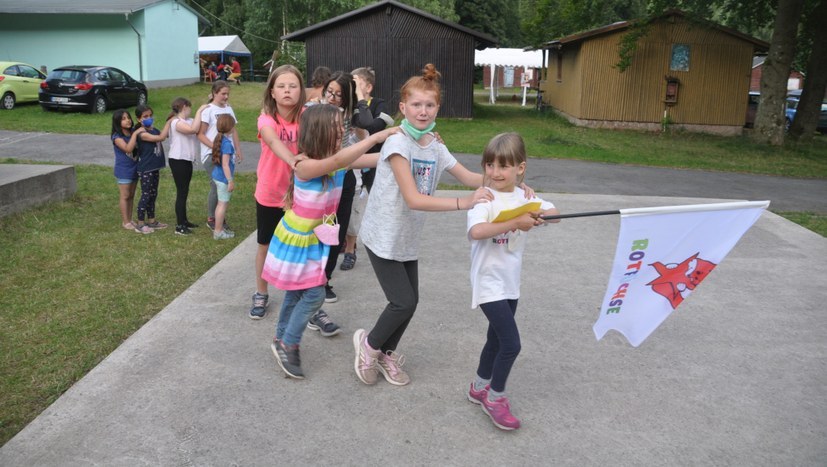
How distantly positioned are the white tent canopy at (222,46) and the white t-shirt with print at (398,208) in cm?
4216

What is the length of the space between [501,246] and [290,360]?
57.0 inches

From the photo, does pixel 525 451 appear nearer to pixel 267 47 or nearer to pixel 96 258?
pixel 96 258

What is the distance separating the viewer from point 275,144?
13.7 ft

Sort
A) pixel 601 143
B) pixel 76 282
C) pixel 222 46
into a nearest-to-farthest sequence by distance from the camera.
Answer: pixel 76 282
pixel 601 143
pixel 222 46

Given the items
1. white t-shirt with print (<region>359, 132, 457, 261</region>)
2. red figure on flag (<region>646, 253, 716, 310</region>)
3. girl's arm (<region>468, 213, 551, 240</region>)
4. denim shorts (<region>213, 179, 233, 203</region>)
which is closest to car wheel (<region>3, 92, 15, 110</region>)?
denim shorts (<region>213, 179, 233, 203</region>)

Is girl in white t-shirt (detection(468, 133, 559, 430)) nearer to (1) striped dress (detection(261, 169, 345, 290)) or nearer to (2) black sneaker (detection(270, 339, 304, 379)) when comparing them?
(1) striped dress (detection(261, 169, 345, 290))

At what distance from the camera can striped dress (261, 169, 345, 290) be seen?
12.5 feet

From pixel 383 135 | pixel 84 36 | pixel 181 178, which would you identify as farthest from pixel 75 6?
pixel 383 135

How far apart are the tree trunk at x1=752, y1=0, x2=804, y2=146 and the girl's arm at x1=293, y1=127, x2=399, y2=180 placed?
62.0ft

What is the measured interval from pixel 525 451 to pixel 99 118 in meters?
19.0

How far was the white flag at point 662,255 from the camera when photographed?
10.7 ft

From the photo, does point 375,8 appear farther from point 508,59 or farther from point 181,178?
point 508,59

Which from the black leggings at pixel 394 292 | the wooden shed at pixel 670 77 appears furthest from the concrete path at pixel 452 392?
the wooden shed at pixel 670 77

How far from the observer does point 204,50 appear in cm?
4259
